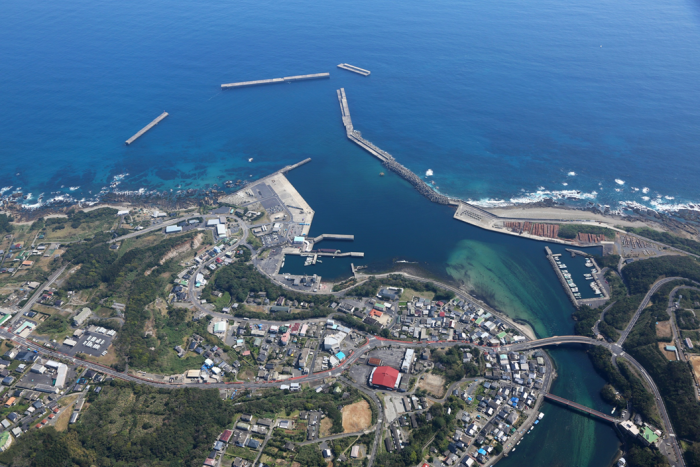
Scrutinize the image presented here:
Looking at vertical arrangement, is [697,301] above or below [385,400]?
above

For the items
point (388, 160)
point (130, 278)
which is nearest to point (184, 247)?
point (130, 278)

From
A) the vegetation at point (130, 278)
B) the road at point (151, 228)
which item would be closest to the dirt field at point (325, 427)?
the vegetation at point (130, 278)

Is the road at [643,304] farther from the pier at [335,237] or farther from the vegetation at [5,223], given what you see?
the vegetation at [5,223]

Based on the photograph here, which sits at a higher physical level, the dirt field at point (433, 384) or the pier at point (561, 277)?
the pier at point (561, 277)

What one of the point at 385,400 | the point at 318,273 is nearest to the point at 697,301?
the point at 385,400

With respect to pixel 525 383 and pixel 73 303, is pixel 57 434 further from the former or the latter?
pixel 525 383

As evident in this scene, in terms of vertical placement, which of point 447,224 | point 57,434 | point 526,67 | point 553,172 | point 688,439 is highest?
point 526,67

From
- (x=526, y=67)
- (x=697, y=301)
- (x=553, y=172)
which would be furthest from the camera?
(x=526, y=67)
